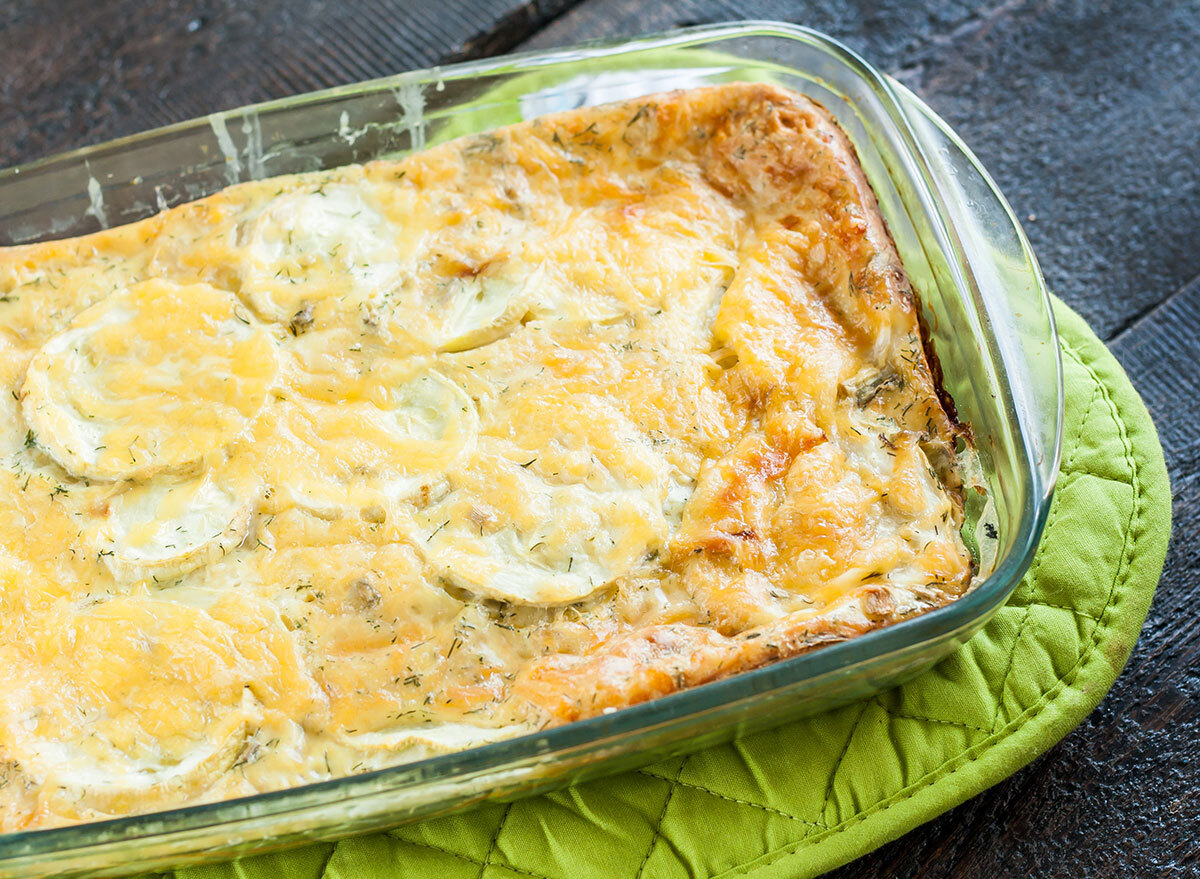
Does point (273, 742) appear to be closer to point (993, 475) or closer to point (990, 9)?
point (993, 475)

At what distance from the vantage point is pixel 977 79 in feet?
10.4

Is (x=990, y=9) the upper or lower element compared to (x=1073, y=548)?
upper

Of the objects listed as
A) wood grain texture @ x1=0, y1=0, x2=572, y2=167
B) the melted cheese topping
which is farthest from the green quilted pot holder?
wood grain texture @ x1=0, y1=0, x2=572, y2=167

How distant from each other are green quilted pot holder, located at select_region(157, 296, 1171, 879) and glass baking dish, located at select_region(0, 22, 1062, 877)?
0.08 meters

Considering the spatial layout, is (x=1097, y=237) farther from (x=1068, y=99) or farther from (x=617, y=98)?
(x=617, y=98)

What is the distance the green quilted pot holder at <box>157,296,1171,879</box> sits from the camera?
1.93 meters


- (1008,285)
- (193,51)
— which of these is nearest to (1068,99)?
(1008,285)

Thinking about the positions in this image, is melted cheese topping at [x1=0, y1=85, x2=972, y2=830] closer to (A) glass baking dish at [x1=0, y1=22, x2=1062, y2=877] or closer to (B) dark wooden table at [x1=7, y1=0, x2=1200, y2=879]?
(A) glass baking dish at [x1=0, y1=22, x2=1062, y2=877]

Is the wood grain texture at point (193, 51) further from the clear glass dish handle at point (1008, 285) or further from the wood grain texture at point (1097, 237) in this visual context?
the clear glass dish handle at point (1008, 285)

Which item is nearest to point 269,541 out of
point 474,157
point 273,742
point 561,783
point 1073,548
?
point 273,742

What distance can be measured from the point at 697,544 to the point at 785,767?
0.44 meters

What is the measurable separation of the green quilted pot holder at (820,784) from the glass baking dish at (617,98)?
3.2 inches

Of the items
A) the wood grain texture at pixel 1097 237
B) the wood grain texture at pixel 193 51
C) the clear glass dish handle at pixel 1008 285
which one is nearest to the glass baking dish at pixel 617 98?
the clear glass dish handle at pixel 1008 285

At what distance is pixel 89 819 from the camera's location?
1.76m
